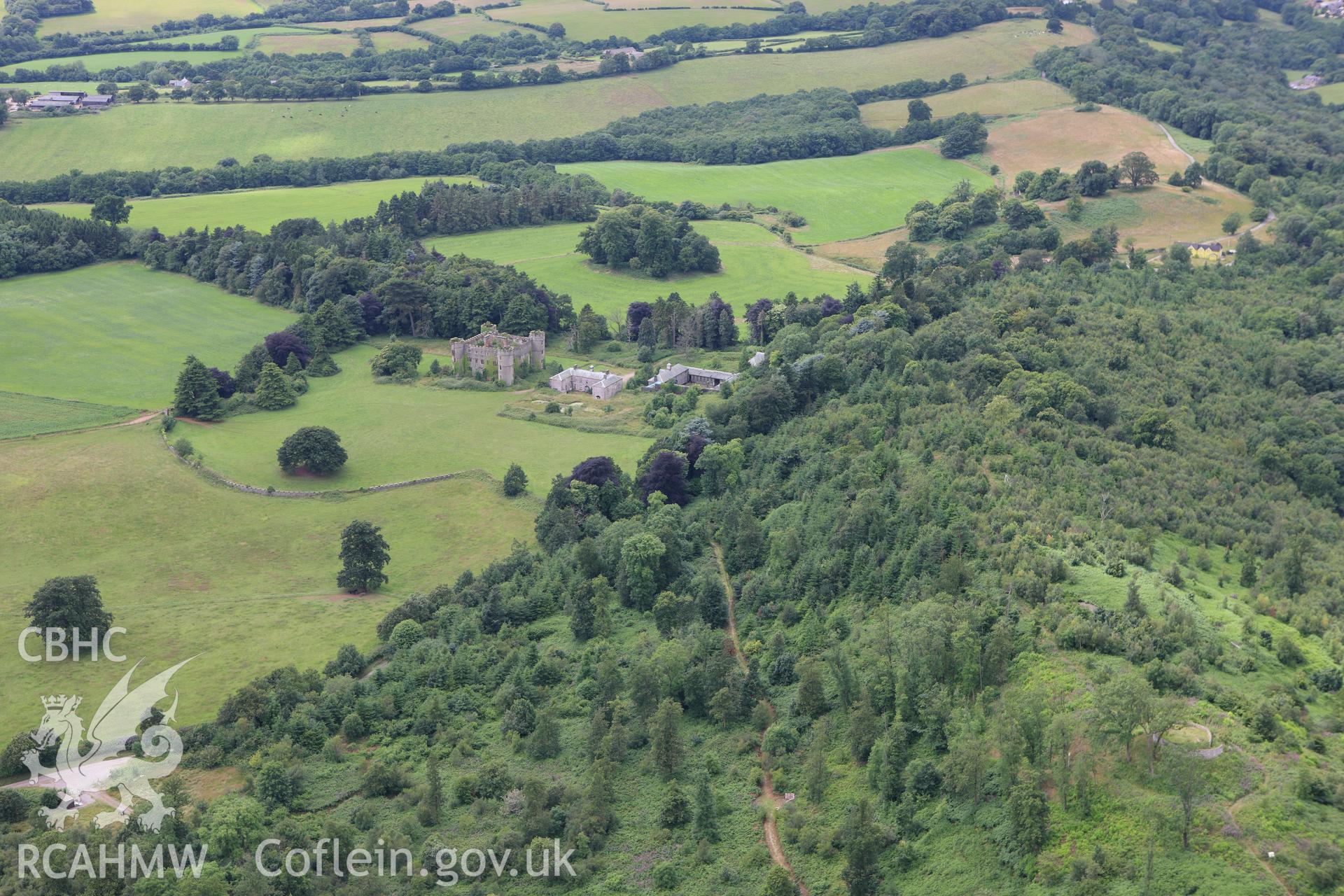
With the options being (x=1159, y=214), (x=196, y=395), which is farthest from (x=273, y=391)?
(x=1159, y=214)

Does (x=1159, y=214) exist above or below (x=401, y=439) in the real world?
above

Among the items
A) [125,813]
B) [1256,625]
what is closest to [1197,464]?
[1256,625]

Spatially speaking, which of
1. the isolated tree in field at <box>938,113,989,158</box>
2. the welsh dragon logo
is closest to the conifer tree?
the welsh dragon logo

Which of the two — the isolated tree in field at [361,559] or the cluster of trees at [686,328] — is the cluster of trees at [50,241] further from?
the isolated tree in field at [361,559]

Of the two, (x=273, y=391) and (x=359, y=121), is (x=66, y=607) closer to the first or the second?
(x=273, y=391)

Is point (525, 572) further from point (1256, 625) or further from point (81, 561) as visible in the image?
point (1256, 625)

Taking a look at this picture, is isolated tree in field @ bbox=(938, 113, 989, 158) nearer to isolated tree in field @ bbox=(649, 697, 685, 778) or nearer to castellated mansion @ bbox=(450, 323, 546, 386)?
castellated mansion @ bbox=(450, 323, 546, 386)
